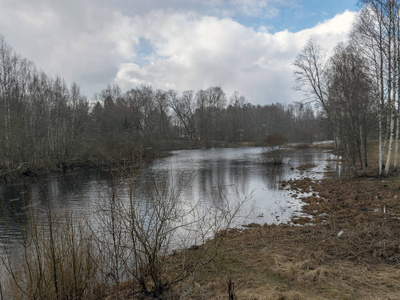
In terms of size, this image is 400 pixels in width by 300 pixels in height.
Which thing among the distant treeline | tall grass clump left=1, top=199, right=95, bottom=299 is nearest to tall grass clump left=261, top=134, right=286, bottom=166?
the distant treeline

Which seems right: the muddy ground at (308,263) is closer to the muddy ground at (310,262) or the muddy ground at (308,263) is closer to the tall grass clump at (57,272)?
the muddy ground at (310,262)

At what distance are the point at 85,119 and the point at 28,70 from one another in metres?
11.3

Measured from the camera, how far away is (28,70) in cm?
3112

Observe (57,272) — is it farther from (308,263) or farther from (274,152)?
(274,152)

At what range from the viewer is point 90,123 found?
43531 millimetres

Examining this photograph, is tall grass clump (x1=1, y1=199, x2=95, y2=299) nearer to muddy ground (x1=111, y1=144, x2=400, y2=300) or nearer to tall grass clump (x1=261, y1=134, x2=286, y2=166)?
muddy ground (x1=111, y1=144, x2=400, y2=300)

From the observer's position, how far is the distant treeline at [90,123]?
2326 centimetres

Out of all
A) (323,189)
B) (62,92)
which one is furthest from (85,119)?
(323,189)

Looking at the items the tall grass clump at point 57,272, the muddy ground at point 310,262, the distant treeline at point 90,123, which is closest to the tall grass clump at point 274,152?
the distant treeline at point 90,123

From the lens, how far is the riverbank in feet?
13.0

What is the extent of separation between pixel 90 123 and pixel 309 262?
43.7m

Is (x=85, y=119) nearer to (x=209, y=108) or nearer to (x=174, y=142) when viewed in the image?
(x=174, y=142)

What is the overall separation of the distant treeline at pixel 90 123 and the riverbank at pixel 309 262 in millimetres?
2701

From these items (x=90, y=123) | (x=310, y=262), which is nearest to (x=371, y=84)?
(x=310, y=262)
